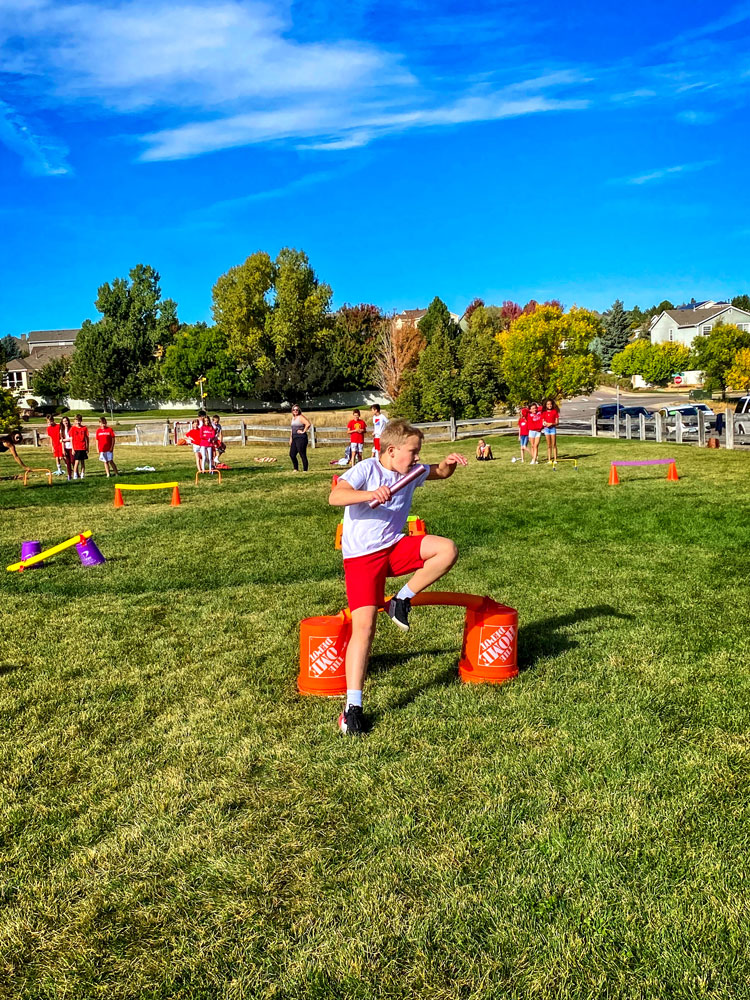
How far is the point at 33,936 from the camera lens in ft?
10.4

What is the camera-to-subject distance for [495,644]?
227 inches

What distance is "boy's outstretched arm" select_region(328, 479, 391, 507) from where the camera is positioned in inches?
185

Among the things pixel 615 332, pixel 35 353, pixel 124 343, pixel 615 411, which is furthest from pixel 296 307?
pixel 35 353

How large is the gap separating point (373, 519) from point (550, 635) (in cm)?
266

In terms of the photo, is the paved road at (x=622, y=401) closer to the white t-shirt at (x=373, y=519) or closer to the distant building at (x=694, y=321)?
the distant building at (x=694, y=321)

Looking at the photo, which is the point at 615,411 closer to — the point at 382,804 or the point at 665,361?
the point at 665,361

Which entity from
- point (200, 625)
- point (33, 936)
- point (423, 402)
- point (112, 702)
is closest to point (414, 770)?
point (33, 936)

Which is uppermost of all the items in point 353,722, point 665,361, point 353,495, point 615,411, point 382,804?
point 665,361

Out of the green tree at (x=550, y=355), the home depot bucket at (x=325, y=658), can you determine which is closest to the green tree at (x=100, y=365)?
the green tree at (x=550, y=355)

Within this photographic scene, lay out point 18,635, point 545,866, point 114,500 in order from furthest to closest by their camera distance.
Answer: point 114,500 < point 18,635 < point 545,866

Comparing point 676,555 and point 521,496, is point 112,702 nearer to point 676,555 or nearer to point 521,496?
point 676,555

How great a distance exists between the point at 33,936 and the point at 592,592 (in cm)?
671

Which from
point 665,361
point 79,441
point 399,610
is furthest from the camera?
point 665,361

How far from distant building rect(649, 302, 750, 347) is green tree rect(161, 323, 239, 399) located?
219 feet
